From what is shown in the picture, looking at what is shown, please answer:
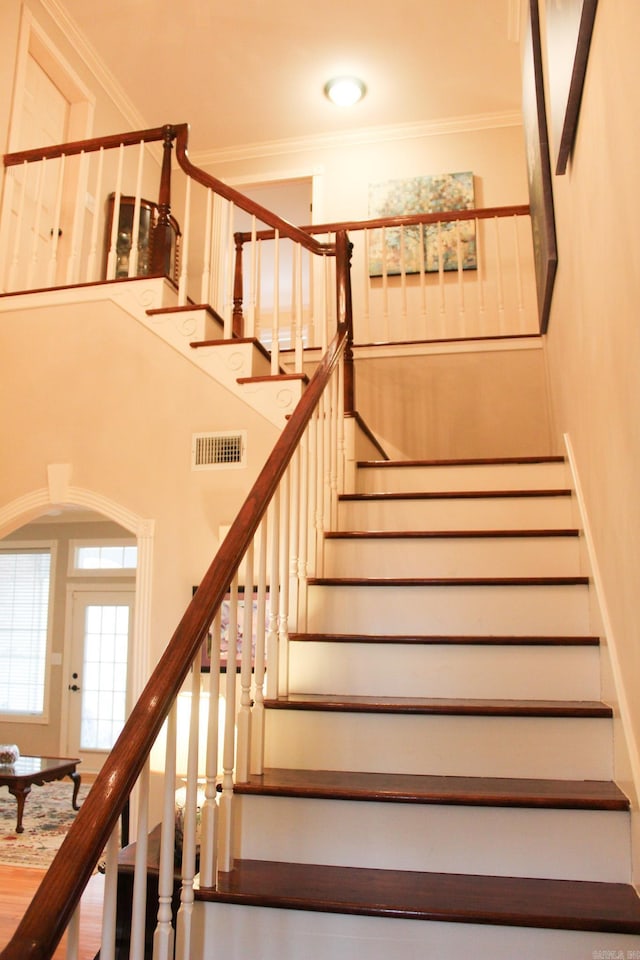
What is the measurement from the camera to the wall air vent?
3.32m

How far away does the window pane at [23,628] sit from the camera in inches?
322

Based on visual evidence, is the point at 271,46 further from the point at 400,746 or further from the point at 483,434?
the point at 400,746

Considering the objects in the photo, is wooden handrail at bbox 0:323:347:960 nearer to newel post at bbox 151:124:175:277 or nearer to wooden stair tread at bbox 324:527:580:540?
wooden stair tread at bbox 324:527:580:540

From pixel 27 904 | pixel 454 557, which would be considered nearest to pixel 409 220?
pixel 454 557

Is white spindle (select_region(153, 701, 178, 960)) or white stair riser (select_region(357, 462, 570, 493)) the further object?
white stair riser (select_region(357, 462, 570, 493))

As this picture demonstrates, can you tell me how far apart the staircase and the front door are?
6169mm

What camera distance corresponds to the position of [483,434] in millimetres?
4461

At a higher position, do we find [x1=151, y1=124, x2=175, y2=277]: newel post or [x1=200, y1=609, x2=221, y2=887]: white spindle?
[x1=151, y1=124, x2=175, y2=277]: newel post

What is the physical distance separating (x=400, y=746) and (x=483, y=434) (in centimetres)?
294

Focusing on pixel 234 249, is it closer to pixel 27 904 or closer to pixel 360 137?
pixel 360 137

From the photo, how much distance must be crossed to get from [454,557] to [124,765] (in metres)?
1.61

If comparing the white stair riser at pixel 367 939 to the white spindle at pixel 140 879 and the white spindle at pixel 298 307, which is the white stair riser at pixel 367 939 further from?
the white spindle at pixel 298 307

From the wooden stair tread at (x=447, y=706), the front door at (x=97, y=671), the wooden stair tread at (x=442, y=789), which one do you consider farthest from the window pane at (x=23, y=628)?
the wooden stair tread at (x=442, y=789)

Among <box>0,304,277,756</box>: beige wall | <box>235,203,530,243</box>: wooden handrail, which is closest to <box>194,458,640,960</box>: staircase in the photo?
<box>0,304,277,756</box>: beige wall
